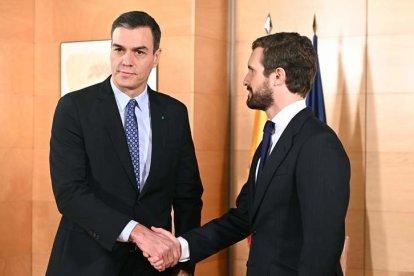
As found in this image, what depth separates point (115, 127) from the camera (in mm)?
3055

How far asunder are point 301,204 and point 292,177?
12 cm

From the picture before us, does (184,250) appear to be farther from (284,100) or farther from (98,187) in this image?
(284,100)

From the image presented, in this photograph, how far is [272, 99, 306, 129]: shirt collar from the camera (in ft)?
9.45

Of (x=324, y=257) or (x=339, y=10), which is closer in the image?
(x=324, y=257)

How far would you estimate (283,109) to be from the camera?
9.52 ft

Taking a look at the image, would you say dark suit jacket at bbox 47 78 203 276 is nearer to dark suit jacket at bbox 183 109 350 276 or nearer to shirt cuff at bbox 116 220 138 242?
shirt cuff at bbox 116 220 138 242

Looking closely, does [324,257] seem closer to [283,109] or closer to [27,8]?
[283,109]

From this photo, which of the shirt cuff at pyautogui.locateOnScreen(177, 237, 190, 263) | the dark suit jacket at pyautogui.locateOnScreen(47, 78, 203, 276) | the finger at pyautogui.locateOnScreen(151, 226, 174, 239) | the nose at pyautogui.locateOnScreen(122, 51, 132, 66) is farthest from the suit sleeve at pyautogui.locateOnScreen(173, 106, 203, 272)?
the nose at pyautogui.locateOnScreen(122, 51, 132, 66)

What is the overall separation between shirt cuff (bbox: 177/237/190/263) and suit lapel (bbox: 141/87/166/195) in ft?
1.11

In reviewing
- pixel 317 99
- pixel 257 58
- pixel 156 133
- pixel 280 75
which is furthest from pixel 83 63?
pixel 280 75

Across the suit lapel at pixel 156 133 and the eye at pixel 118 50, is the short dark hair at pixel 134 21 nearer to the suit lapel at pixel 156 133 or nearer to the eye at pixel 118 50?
the eye at pixel 118 50

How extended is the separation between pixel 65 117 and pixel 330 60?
2.85m

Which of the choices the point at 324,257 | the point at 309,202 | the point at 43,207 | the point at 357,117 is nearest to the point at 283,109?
the point at 309,202

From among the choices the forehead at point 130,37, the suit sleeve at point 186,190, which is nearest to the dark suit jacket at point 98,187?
the suit sleeve at point 186,190
